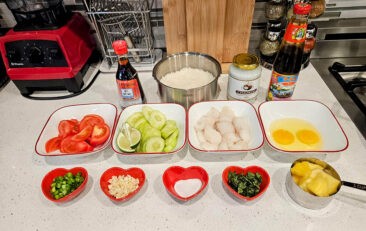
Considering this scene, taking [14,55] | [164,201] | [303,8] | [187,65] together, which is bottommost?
[164,201]

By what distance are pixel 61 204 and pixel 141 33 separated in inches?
29.0

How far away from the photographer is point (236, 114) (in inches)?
31.1

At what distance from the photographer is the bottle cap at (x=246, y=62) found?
73 cm

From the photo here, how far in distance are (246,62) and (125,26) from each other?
1.85ft

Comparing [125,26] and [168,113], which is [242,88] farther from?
[125,26]

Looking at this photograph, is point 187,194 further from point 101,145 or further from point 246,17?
point 246,17

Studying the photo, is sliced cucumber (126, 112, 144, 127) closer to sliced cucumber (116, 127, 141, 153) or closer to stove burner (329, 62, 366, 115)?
sliced cucumber (116, 127, 141, 153)

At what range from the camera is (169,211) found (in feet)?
1.97

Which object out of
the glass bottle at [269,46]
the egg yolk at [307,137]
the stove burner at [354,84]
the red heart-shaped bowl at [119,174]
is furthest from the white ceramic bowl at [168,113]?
the stove burner at [354,84]

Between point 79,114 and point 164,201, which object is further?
point 79,114

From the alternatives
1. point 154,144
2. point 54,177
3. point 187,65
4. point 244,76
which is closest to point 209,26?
point 187,65

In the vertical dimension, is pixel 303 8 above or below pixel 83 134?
above

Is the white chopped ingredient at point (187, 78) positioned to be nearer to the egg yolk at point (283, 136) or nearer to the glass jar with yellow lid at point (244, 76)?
the glass jar with yellow lid at point (244, 76)

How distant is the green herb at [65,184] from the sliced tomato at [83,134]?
4.3 inches
